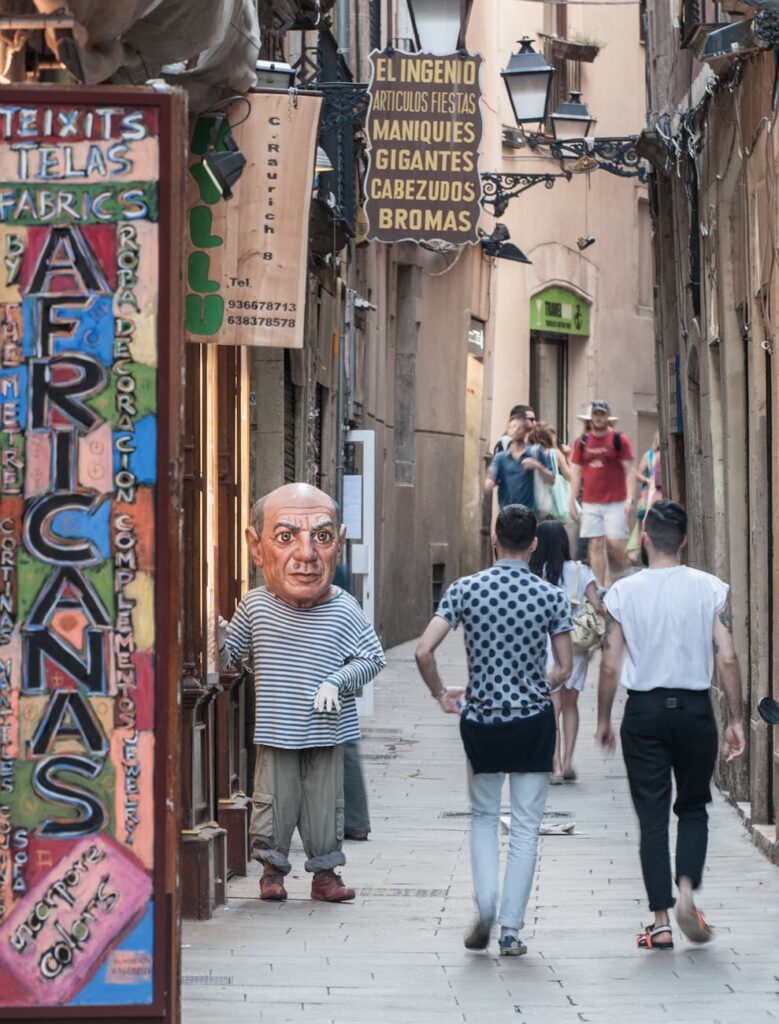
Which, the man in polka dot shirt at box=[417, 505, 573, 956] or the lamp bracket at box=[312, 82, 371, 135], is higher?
the lamp bracket at box=[312, 82, 371, 135]

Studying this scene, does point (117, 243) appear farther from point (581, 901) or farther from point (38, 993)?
point (581, 901)

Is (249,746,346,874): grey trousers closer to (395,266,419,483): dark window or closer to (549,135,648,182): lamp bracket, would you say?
(549,135,648,182): lamp bracket

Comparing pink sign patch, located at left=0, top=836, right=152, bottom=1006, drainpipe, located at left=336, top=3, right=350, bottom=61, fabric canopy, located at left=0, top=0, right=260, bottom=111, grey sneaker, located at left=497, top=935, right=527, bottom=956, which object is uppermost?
drainpipe, located at left=336, top=3, right=350, bottom=61

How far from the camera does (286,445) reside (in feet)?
52.4

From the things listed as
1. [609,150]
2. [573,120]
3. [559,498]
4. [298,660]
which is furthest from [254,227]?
[573,120]

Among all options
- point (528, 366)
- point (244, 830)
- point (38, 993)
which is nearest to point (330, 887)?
point (244, 830)

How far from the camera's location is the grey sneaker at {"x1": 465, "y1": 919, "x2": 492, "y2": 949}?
355 inches

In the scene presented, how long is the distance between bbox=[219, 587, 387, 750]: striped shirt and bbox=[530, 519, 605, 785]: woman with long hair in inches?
141

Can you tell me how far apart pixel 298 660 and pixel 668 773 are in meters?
1.99

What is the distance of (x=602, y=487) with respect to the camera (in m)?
20.0

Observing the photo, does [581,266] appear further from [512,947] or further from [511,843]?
[512,947]

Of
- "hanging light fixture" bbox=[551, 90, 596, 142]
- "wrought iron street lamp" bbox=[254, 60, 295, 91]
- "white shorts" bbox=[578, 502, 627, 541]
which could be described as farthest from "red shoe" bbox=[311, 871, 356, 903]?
"hanging light fixture" bbox=[551, 90, 596, 142]

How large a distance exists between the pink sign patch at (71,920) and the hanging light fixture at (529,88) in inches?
599

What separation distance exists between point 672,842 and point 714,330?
400 cm
